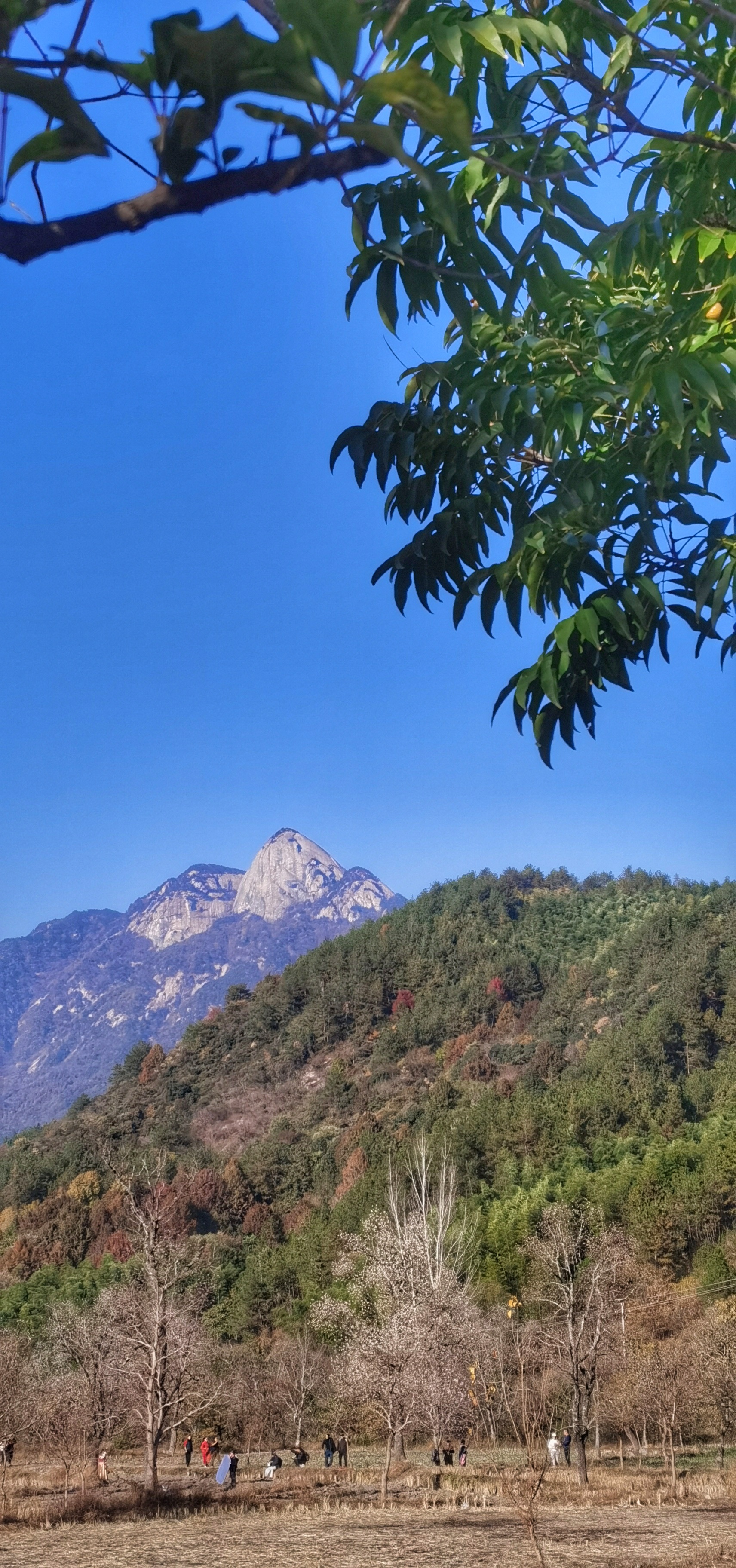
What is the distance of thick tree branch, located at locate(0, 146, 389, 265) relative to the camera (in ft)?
2.25

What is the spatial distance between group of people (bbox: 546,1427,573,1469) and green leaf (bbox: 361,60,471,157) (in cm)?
2481

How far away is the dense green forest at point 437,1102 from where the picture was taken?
40094 millimetres

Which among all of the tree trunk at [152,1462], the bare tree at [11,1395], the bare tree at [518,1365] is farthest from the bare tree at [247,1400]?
the tree trunk at [152,1462]

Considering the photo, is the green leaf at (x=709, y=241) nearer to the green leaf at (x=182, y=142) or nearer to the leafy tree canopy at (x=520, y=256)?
the leafy tree canopy at (x=520, y=256)

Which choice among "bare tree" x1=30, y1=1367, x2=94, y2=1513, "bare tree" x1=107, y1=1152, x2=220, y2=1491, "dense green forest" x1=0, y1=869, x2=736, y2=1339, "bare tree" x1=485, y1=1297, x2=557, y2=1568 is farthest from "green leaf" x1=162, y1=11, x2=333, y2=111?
"dense green forest" x1=0, y1=869, x2=736, y2=1339

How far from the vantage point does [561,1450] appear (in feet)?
89.0

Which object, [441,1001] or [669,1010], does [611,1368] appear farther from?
[441,1001]

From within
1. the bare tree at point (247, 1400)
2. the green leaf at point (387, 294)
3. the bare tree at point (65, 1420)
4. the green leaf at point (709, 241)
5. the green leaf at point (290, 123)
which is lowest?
the bare tree at point (247, 1400)

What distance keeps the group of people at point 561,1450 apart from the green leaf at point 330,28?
24839 millimetres

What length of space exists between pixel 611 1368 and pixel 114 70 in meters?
34.0

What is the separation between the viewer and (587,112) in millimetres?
1682

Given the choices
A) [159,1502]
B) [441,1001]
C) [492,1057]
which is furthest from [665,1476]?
[441,1001]

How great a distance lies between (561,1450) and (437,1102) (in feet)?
95.8

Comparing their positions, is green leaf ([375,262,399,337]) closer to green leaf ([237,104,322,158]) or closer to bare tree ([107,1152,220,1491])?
green leaf ([237,104,322,158])
